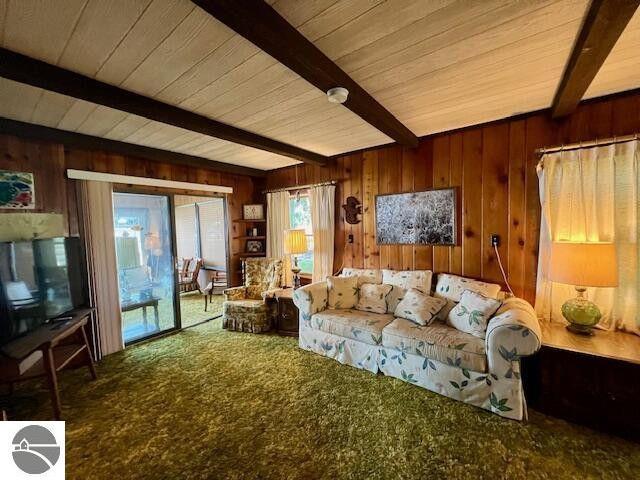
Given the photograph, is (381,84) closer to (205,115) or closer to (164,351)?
(205,115)

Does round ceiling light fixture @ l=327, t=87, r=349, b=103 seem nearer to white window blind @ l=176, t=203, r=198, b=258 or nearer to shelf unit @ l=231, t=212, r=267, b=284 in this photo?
shelf unit @ l=231, t=212, r=267, b=284

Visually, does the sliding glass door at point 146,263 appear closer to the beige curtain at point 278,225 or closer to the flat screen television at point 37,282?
the flat screen television at point 37,282

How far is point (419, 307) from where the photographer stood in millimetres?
Answer: 2465

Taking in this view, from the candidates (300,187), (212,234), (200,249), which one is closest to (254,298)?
(300,187)

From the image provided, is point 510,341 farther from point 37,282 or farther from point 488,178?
point 37,282

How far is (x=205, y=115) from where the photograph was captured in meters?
2.26

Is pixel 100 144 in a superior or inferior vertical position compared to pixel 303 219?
superior

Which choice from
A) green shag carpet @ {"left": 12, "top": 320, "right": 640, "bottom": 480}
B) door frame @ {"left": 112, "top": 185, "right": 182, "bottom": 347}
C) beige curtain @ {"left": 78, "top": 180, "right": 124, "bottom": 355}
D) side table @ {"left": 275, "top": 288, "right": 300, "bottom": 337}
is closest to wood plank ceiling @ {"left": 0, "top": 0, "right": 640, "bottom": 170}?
beige curtain @ {"left": 78, "top": 180, "right": 124, "bottom": 355}

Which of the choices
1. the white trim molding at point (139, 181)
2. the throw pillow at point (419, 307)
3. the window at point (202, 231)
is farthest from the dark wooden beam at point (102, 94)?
the window at point (202, 231)

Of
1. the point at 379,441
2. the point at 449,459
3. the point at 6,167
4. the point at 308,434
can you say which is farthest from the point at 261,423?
the point at 6,167

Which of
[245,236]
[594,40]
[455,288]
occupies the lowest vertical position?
[455,288]

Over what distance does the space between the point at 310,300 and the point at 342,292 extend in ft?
1.29

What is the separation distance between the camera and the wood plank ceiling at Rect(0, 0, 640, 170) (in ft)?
3.83

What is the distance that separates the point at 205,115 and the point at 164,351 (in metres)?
2.56
